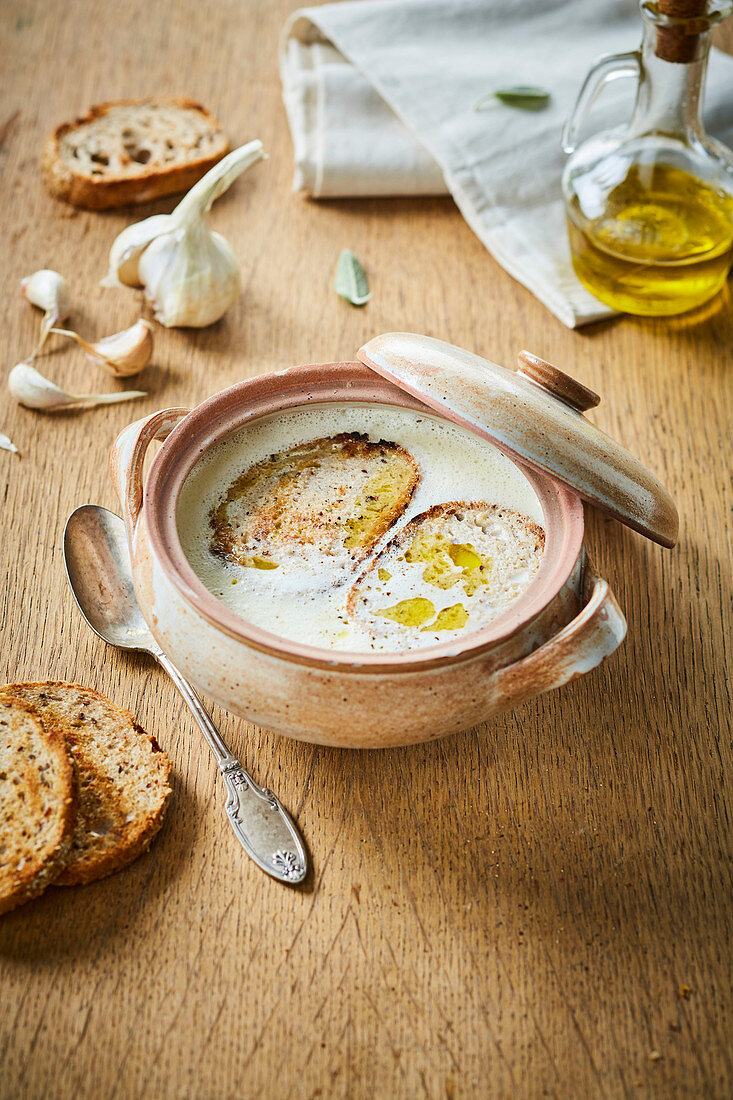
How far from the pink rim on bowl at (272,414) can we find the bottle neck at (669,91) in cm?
85

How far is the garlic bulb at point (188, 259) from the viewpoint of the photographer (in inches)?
67.7

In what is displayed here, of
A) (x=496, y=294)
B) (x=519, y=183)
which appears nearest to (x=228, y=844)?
(x=496, y=294)

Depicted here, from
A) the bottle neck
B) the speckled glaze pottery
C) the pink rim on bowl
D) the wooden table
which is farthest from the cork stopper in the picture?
the speckled glaze pottery

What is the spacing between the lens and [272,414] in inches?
51.9

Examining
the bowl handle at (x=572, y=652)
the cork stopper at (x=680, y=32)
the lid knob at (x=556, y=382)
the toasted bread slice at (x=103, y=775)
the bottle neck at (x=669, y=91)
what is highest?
the cork stopper at (x=680, y=32)

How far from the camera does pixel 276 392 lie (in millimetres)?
1313

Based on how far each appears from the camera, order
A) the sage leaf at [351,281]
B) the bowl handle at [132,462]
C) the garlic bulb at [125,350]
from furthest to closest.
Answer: the sage leaf at [351,281]
the garlic bulb at [125,350]
the bowl handle at [132,462]

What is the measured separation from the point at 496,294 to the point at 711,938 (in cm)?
131

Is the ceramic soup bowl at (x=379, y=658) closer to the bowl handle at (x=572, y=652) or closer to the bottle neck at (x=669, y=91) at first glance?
the bowl handle at (x=572, y=652)

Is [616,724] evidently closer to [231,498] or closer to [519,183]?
[231,498]

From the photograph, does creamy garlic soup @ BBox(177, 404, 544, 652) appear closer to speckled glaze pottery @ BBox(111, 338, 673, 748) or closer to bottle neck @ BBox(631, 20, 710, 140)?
speckled glaze pottery @ BBox(111, 338, 673, 748)

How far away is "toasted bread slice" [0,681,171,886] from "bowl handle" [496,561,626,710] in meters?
0.44

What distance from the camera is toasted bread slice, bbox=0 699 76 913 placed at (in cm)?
101

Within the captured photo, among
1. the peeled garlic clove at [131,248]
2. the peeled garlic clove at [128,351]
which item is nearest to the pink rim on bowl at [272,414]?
the peeled garlic clove at [128,351]
